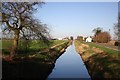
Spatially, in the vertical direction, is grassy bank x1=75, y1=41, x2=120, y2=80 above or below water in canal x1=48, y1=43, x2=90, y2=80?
above

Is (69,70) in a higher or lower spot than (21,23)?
lower

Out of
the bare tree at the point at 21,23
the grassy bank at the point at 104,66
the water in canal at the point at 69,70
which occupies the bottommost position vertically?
the water in canal at the point at 69,70

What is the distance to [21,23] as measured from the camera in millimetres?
26156

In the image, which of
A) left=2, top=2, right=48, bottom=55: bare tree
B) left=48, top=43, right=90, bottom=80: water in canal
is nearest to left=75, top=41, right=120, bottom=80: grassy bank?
left=48, top=43, right=90, bottom=80: water in canal

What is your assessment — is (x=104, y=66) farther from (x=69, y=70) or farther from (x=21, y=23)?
(x=21, y=23)

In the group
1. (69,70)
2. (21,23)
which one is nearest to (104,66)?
(69,70)

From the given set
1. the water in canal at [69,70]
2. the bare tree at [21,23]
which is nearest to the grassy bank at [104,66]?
the water in canal at [69,70]

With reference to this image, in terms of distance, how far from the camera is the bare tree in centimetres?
2548

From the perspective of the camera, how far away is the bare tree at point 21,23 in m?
25.5

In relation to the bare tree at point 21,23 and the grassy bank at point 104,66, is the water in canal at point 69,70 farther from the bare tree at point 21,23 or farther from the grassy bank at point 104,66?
the bare tree at point 21,23

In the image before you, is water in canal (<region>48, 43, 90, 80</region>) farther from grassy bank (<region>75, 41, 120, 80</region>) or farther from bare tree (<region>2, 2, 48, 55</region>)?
bare tree (<region>2, 2, 48, 55</region>)

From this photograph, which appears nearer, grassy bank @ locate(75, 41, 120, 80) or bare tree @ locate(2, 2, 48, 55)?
grassy bank @ locate(75, 41, 120, 80)

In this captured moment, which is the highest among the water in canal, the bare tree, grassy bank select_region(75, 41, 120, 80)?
the bare tree

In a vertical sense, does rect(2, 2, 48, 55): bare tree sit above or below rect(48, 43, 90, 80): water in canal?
above
